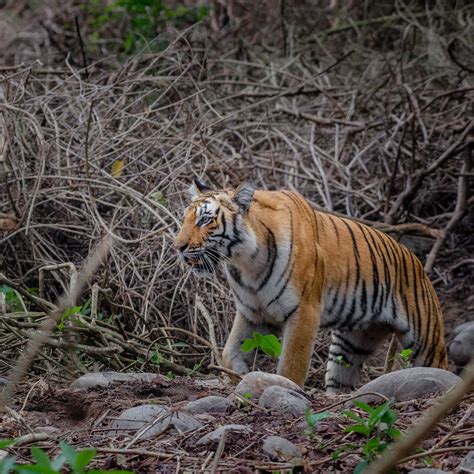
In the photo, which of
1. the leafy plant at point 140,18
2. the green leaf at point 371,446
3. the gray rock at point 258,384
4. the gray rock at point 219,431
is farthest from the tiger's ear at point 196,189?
the leafy plant at point 140,18

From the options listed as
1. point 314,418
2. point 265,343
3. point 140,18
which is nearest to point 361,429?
point 314,418

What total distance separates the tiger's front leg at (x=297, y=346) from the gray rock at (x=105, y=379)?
2.78 ft

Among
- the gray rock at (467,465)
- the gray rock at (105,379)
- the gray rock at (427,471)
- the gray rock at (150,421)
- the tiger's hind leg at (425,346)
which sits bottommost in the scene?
the tiger's hind leg at (425,346)

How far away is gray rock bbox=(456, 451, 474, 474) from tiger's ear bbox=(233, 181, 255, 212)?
7.82 feet

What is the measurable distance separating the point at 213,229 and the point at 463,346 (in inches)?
116

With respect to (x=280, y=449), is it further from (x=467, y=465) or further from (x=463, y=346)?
(x=463, y=346)

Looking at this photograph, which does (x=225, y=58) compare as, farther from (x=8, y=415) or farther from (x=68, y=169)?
(x=8, y=415)

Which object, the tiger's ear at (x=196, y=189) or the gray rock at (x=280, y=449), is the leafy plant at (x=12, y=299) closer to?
the tiger's ear at (x=196, y=189)

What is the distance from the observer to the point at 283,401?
3934mm

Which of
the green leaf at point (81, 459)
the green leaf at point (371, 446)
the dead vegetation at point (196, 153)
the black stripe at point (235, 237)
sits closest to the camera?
the green leaf at point (81, 459)

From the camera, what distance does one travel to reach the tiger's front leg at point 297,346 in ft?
17.2

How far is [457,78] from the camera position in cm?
988

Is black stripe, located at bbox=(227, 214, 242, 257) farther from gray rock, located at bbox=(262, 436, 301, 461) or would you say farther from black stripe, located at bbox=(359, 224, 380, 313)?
gray rock, located at bbox=(262, 436, 301, 461)

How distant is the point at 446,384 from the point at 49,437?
5.69 feet
